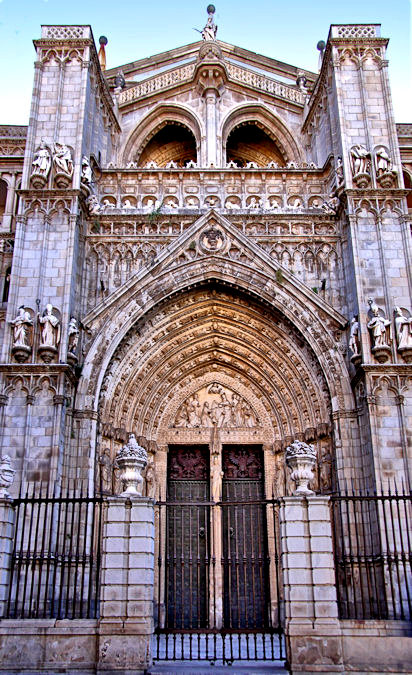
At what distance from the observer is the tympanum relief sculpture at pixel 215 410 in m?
19.2

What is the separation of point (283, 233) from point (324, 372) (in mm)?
4373

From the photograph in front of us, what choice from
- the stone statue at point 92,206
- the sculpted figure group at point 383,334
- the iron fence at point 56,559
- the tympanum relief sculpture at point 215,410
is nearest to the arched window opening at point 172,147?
the stone statue at point 92,206

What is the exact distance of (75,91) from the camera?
64.1 feet

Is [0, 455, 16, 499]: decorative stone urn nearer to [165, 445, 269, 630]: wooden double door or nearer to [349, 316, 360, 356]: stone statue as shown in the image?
[165, 445, 269, 630]: wooden double door

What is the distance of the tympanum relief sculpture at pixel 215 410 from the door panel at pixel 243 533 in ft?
2.51

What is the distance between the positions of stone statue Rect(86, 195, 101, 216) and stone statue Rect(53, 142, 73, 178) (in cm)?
97

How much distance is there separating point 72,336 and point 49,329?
64 centimetres

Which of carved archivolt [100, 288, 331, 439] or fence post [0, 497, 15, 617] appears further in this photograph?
carved archivolt [100, 288, 331, 439]

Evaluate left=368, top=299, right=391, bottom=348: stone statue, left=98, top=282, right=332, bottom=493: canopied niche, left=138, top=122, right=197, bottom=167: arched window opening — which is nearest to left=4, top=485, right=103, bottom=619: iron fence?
left=98, top=282, right=332, bottom=493: canopied niche

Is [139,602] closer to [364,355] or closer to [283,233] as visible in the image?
[364,355]

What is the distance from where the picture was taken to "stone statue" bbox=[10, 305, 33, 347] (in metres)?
16.2

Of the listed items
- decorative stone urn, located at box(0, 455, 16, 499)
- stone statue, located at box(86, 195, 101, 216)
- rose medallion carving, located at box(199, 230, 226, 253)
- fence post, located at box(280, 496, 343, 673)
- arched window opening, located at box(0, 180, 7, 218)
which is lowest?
fence post, located at box(280, 496, 343, 673)

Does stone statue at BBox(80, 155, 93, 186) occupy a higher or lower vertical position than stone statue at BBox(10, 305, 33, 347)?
higher

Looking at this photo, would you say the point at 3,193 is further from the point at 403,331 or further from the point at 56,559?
the point at 403,331
